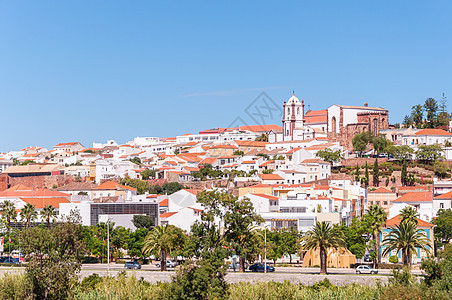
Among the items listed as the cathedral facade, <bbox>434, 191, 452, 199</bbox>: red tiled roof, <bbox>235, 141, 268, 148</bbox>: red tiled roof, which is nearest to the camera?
<bbox>434, 191, 452, 199</bbox>: red tiled roof

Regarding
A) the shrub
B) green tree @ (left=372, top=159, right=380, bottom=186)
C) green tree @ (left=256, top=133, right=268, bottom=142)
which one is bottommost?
the shrub

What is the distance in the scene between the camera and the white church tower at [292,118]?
427 ft

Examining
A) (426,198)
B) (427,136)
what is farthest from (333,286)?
(427,136)

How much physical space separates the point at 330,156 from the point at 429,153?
47.9 ft

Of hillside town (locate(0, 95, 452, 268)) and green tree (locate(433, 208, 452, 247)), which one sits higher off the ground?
hillside town (locate(0, 95, 452, 268))

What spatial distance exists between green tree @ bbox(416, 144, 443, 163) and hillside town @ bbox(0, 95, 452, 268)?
73cm

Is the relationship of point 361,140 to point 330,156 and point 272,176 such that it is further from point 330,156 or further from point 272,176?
point 272,176

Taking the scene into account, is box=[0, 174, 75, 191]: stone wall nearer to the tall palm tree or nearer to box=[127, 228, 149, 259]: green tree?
box=[127, 228, 149, 259]: green tree

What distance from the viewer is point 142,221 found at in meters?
71.2

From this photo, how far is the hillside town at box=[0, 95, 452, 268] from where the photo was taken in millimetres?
73000

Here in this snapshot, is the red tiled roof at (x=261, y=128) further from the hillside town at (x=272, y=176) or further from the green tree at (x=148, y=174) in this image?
the green tree at (x=148, y=174)

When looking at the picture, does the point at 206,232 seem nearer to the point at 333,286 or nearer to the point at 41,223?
the point at 333,286

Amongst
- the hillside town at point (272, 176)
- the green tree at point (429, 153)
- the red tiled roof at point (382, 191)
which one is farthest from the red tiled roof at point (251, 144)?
the red tiled roof at point (382, 191)

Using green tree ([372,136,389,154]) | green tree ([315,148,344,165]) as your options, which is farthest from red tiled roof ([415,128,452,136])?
green tree ([315,148,344,165])
